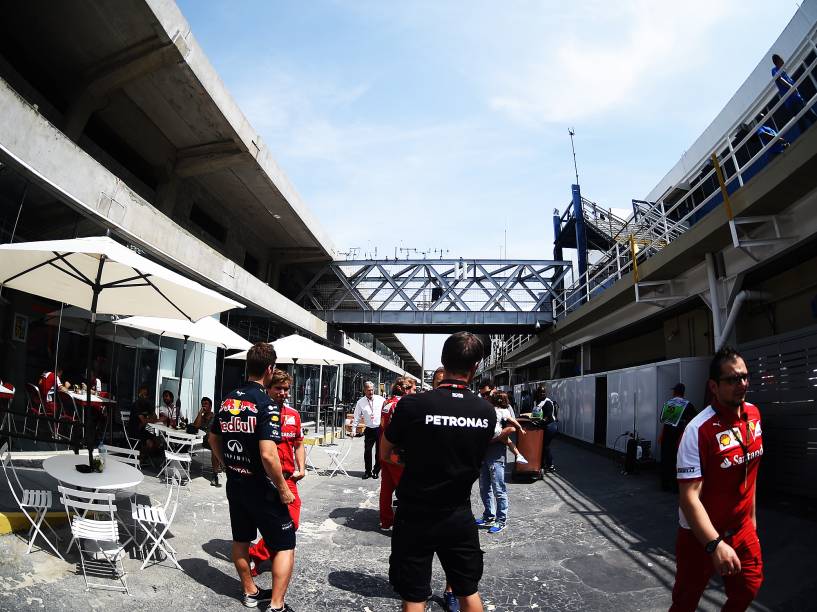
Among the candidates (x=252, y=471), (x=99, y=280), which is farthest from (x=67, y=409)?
(x=252, y=471)

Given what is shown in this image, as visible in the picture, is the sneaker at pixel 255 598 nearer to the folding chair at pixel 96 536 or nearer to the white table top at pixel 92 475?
the folding chair at pixel 96 536

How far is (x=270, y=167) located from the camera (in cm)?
1513

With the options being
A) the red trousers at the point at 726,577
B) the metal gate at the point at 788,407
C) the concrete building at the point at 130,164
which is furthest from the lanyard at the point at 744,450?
the concrete building at the point at 130,164

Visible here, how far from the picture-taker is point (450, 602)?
4.07 m

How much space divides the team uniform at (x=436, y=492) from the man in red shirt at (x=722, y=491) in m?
1.14

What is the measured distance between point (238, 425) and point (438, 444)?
1.79 metres

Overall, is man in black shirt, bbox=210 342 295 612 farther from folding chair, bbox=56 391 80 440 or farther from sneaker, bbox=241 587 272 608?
folding chair, bbox=56 391 80 440

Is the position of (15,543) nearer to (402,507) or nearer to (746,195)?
(402,507)

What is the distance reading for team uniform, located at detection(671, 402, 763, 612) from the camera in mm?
2746

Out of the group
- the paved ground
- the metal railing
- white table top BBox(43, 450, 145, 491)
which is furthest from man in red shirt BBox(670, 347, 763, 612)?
the metal railing

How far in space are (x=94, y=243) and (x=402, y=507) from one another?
169 inches

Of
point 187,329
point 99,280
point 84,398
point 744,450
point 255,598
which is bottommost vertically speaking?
point 255,598

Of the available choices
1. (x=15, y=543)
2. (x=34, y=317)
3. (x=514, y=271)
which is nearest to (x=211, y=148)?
(x=34, y=317)

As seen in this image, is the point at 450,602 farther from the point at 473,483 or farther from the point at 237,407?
the point at 237,407
